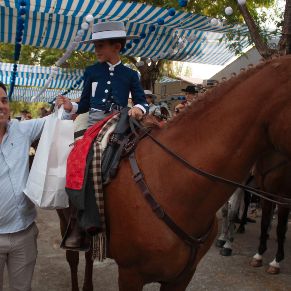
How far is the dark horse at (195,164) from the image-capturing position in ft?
6.72

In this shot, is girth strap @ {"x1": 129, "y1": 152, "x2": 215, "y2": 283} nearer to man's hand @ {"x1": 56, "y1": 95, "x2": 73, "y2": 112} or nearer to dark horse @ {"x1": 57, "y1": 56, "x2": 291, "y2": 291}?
dark horse @ {"x1": 57, "y1": 56, "x2": 291, "y2": 291}

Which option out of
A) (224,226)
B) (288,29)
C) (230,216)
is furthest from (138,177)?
(288,29)

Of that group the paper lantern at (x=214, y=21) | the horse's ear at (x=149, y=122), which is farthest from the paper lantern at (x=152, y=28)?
the horse's ear at (x=149, y=122)

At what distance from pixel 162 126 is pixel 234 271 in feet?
9.49

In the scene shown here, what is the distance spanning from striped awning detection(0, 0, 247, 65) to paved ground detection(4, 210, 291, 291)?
10.9ft

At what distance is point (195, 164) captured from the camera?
224 cm

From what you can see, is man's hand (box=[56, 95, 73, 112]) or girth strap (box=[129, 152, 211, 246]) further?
man's hand (box=[56, 95, 73, 112])

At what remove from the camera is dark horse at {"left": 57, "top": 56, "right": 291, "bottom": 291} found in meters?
2.05

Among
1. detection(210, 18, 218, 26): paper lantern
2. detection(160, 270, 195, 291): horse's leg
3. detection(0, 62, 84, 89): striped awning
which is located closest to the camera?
detection(160, 270, 195, 291): horse's leg

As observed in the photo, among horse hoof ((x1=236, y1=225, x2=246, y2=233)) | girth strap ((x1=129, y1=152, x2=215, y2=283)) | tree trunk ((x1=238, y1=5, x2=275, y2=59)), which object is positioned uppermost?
tree trunk ((x1=238, y1=5, x2=275, y2=59))

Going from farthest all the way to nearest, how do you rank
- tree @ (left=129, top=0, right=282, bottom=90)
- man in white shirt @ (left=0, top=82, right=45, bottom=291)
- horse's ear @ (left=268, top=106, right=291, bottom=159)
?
tree @ (left=129, top=0, right=282, bottom=90), man in white shirt @ (left=0, top=82, right=45, bottom=291), horse's ear @ (left=268, top=106, right=291, bottom=159)

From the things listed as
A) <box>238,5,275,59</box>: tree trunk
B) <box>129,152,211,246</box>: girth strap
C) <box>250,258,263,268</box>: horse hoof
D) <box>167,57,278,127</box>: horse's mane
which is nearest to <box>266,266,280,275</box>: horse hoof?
<box>250,258,263,268</box>: horse hoof

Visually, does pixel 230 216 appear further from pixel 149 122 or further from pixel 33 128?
pixel 33 128

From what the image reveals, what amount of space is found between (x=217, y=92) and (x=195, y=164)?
43 centimetres
